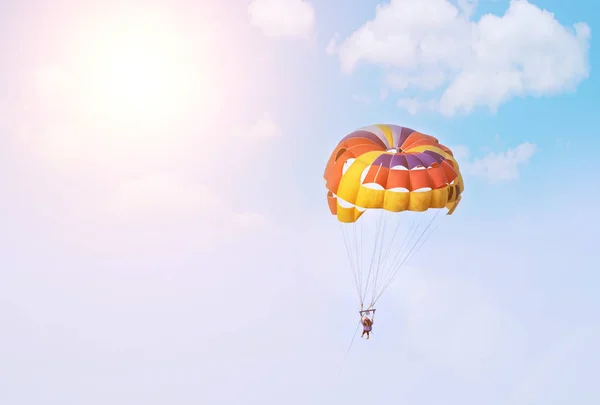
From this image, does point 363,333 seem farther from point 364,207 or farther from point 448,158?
point 448,158

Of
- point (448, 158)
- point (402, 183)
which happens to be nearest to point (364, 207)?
point (402, 183)

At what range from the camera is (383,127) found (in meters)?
35.7

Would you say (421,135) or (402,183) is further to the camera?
(421,135)

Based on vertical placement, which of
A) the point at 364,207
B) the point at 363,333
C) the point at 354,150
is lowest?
the point at 363,333

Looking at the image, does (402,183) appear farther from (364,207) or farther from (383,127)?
(383,127)

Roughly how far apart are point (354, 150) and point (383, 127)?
2283mm

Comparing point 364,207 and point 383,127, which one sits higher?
point 383,127

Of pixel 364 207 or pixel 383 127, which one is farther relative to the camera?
pixel 383 127

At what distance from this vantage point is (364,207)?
33.1m

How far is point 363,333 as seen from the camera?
33.6 metres

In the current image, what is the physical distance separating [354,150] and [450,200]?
447 centimetres

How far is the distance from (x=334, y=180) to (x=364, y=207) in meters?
1.95

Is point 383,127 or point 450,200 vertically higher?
point 383,127

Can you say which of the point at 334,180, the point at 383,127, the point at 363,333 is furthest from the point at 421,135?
the point at 363,333
